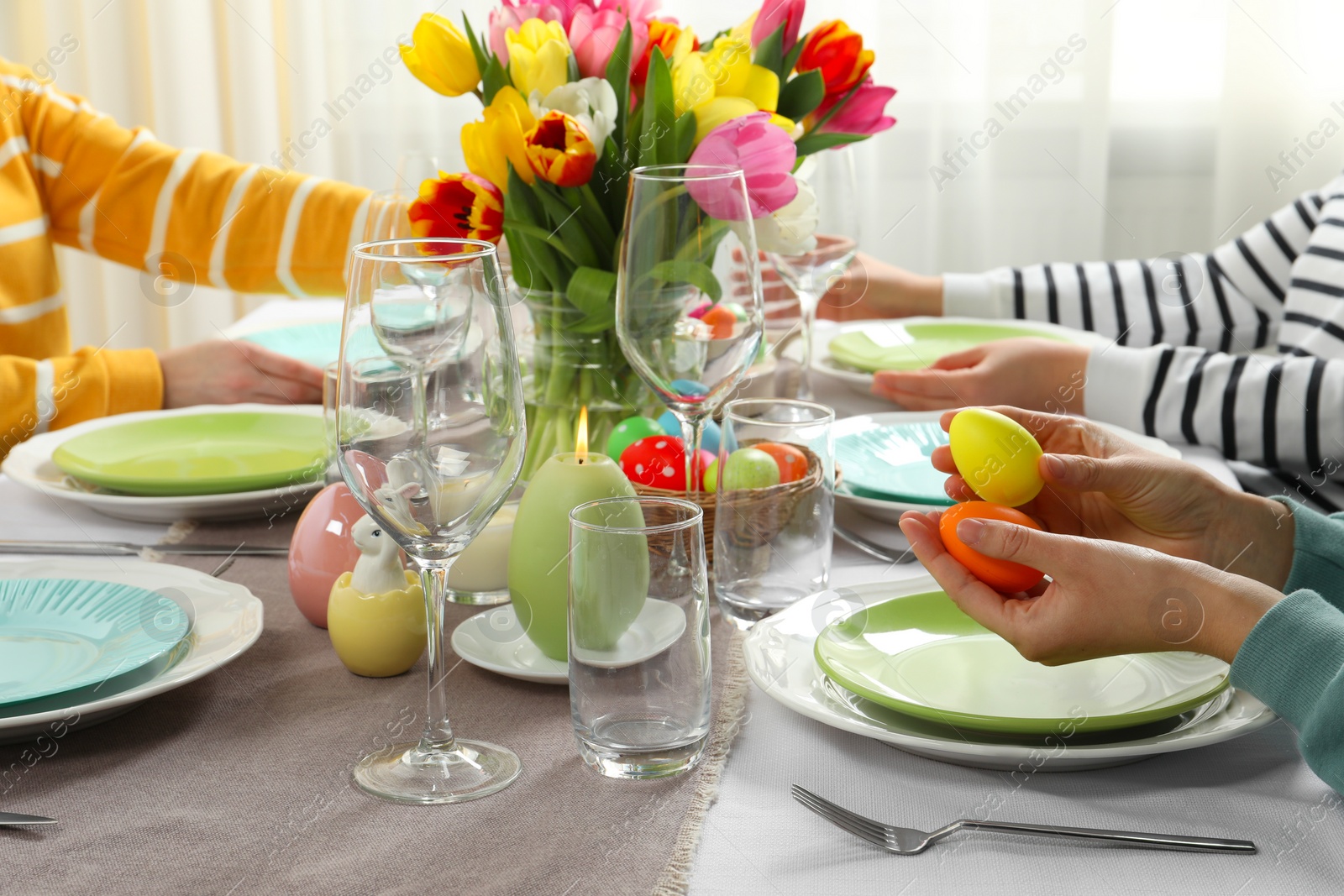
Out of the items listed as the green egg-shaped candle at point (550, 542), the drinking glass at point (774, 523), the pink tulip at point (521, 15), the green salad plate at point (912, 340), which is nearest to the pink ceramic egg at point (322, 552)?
the green egg-shaped candle at point (550, 542)

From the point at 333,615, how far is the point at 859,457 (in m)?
0.47

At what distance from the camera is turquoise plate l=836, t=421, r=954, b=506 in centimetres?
83

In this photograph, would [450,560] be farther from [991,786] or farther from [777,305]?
[777,305]

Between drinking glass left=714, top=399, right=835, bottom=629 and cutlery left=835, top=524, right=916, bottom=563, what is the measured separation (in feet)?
0.28

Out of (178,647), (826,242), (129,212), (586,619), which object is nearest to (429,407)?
(586,619)

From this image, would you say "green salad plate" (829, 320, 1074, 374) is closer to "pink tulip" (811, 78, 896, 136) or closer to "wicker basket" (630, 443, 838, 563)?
"pink tulip" (811, 78, 896, 136)

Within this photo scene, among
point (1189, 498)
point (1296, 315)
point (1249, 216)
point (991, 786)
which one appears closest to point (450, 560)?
point (991, 786)

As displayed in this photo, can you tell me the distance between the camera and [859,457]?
0.94 meters

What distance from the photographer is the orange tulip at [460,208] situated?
0.78 metres

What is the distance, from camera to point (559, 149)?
28.6 inches

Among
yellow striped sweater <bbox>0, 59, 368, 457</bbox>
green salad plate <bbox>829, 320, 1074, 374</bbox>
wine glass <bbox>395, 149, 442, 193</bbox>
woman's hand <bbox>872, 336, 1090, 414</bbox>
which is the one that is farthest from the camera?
yellow striped sweater <bbox>0, 59, 368, 457</bbox>

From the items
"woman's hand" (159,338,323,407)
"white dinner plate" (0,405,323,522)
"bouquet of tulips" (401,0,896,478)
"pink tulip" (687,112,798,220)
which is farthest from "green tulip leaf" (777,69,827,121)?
"woman's hand" (159,338,323,407)

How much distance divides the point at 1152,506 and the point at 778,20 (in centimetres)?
41

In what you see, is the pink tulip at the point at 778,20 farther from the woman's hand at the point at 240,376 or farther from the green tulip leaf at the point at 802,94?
the woman's hand at the point at 240,376
